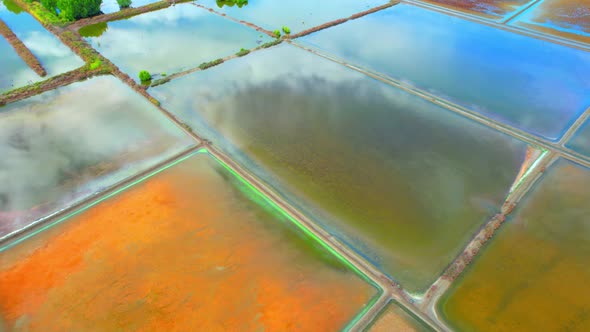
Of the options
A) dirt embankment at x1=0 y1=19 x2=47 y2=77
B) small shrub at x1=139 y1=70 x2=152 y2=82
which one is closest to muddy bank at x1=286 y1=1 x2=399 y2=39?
small shrub at x1=139 y1=70 x2=152 y2=82

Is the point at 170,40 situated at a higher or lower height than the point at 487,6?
lower

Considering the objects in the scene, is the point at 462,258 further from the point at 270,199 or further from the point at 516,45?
the point at 516,45

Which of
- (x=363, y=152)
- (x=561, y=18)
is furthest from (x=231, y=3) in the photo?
(x=561, y=18)

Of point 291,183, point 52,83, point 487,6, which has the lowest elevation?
point 291,183

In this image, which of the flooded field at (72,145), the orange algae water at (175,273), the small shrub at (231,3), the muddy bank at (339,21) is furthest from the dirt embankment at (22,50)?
the muddy bank at (339,21)

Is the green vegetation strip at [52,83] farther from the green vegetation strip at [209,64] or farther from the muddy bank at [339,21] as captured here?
the muddy bank at [339,21]

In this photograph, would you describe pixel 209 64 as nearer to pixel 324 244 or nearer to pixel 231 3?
pixel 231 3
